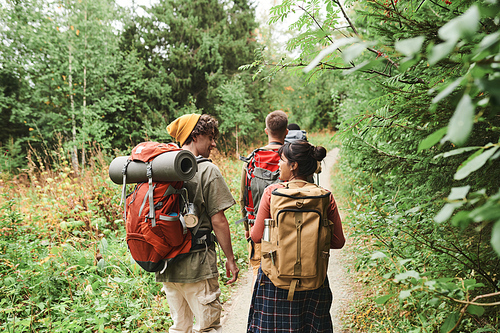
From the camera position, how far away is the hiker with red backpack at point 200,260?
2.19 m

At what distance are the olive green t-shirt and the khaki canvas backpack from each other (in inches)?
21.5

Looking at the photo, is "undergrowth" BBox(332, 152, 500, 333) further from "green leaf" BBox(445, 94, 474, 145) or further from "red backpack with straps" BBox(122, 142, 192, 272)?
"red backpack with straps" BBox(122, 142, 192, 272)

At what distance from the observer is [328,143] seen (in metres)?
3.46

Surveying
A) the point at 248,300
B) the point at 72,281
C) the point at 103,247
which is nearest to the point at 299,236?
the point at 248,300

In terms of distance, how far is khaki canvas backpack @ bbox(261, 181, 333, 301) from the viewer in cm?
188

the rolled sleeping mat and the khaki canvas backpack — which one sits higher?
the rolled sleeping mat

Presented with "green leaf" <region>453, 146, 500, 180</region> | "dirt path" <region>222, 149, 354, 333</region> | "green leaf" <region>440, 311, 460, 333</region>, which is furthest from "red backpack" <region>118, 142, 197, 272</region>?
"dirt path" <region>222, 149, 354, 333</region>

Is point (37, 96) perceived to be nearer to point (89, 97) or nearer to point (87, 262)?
point (89, 97)

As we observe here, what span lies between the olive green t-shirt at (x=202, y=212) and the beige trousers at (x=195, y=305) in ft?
0.29

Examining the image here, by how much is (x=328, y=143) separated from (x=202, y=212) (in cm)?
185

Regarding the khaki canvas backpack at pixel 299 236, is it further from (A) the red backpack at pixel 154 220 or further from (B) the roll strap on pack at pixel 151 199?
(B) the roll strap on pack at pixel 151 199

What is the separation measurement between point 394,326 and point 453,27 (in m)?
3.21

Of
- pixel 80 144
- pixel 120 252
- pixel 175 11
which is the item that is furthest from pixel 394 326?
pixel 175 11

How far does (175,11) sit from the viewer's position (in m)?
15.1
